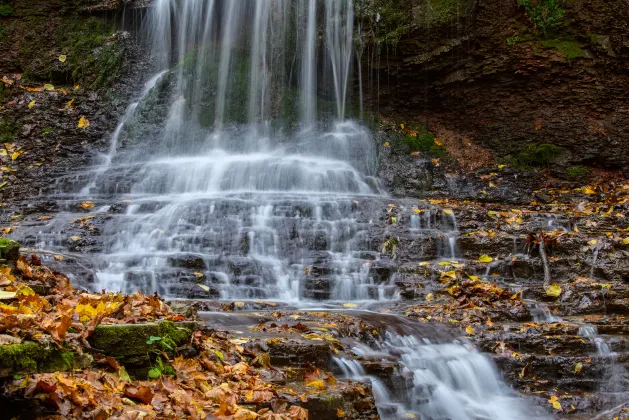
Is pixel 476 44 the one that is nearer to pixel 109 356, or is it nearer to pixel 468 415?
pixel 468 415

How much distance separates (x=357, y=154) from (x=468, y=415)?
8.84 meters

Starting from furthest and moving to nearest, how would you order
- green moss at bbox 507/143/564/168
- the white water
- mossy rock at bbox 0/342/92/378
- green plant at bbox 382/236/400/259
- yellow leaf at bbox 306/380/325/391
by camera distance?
1. green moss at bbox 507/143/564/168
2. green plant at bbox 382/236/400/259
3. the white water
4. yellow leaf at bbox 306/380/325/391
5. mossy rock at bbox 0/342/92/378

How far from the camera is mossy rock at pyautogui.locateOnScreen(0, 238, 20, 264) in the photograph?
4406mm

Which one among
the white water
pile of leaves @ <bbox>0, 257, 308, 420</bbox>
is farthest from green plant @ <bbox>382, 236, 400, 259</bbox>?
pile of leaves @ <bbox>0, 257, 308, 420</bbox>

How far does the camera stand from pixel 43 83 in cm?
1452

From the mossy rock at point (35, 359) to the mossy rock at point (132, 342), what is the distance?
0.34 meters

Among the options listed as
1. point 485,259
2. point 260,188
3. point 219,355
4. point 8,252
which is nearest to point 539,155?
point 485,259

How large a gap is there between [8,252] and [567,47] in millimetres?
12199

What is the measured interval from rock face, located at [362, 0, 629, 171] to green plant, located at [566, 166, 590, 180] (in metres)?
0.15

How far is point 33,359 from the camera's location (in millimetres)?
2455

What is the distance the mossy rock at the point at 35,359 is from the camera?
2348 mm

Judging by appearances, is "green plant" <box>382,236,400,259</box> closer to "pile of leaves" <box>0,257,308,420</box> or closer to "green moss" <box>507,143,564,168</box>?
"pile of leaves" <box>0,257,308,420</box>

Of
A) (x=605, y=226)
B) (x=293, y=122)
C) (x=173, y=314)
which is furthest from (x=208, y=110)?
(x=173, y=314)

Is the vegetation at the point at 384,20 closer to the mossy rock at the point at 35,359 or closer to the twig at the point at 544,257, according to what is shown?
the twig at the point at 544,257
